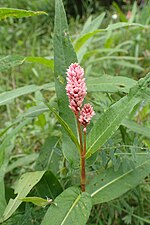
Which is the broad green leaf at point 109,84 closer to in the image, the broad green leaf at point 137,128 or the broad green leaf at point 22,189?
the broad green leaf at point 137,128

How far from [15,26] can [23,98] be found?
1.46m

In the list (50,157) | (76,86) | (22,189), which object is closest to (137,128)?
(50,157)

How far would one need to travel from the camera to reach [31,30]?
452 cm

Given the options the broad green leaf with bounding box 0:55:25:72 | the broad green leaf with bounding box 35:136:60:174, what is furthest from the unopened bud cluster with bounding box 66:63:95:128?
the broad green leaf with bounding box 35:136:60:174

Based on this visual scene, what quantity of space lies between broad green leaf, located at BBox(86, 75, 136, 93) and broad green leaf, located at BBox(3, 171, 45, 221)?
37 cm

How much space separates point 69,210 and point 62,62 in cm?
46

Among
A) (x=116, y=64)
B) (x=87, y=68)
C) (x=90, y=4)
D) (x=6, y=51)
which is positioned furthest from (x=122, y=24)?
(x=90, y=4)

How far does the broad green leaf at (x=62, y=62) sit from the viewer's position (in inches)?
59.7

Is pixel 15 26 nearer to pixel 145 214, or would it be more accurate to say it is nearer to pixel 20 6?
pixel 20 6

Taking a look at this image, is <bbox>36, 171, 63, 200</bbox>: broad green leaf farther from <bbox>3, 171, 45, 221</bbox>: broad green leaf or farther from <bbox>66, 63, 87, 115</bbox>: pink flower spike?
<bbox>66, 63, 87, 115</bbox>: pink flower spike

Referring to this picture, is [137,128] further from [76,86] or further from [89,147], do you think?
[76,86]

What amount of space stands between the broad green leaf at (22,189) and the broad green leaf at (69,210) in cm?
14

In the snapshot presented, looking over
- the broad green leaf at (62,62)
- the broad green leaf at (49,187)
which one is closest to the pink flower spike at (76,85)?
the broad green leaf at (62,62)

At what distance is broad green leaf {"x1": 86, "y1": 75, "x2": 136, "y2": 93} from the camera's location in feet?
5.73
